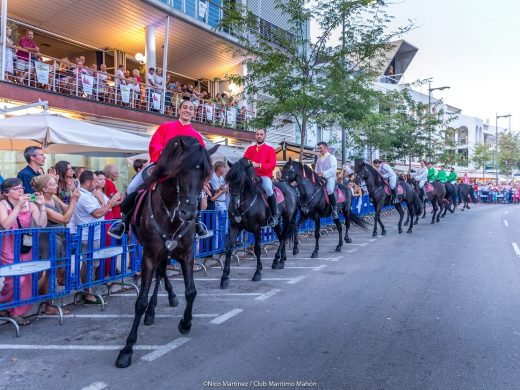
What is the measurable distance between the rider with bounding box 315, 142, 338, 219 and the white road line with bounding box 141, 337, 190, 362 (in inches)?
289

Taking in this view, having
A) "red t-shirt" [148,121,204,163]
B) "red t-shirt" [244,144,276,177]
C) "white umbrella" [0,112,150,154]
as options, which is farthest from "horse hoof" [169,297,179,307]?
"white umbrella" [0,112,150,154]

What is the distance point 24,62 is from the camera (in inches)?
547

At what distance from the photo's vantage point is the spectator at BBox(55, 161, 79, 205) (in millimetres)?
7824

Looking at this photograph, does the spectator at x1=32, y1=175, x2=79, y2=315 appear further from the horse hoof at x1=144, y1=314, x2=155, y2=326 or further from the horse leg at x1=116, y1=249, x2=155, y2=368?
the horse leg at x1=116, y1=249, x2=155, y2=368

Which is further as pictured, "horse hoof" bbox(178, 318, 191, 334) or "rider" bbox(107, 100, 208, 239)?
"rider" bbox(107, 100, 208, 239)

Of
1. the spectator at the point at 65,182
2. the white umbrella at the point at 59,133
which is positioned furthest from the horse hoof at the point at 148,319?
the white umbrella at the point at 59,133

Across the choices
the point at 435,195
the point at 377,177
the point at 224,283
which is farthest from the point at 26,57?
the point at 435,195

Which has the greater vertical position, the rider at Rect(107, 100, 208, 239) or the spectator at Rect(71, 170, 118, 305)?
the rider at Rect(107, 100, 208, 239)

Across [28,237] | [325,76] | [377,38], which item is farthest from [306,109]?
[28,237]

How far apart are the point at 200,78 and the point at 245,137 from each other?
5120mm

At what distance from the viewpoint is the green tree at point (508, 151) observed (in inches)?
2562

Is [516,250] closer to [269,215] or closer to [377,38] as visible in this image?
[269,215]

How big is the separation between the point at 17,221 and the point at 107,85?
11584mm

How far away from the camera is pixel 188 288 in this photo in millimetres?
4957
